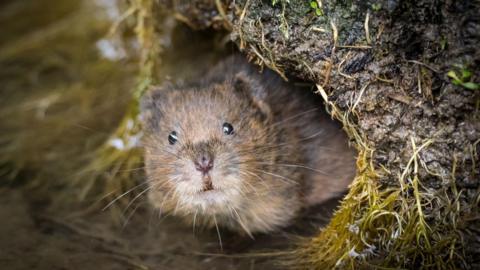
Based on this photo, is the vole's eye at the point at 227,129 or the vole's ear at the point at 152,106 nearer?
the vole's eye at the point at 227,129

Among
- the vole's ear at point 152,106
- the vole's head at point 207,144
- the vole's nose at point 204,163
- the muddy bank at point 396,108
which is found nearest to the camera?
the muddy bank at point 396,108

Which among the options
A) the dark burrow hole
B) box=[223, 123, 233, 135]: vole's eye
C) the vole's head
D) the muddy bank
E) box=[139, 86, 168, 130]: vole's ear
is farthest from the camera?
box=[139, 86, 168, 130]: vole's ear

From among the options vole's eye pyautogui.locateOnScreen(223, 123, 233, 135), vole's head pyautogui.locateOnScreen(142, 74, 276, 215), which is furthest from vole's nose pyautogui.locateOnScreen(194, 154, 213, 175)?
vole's eye pyautogui.locateOnScreen(223, 123, 233, 135)

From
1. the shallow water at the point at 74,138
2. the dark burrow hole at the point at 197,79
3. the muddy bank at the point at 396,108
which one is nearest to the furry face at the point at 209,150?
the dark burrow hole at the point at 197,79

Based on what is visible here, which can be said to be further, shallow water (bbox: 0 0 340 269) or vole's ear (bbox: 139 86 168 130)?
vole's ear (bbox: 139 86 168 130)

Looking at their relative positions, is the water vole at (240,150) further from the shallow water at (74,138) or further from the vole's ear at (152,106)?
the shallow water at (74,138)

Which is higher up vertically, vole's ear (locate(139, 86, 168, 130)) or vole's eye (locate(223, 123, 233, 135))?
vole's ear (locate(139, 86, 168, 130))

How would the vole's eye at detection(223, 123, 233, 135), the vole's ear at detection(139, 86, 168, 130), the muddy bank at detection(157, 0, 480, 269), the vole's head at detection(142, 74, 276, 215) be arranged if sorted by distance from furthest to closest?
the vole's ear at detection(139, 86, 168, 130) → the vole's eye at detection(223, 123, 233, 135) → the vole's head at detection(142, 74, 276, 215) → the muddy bank at detection(157, 0, 480, 269)

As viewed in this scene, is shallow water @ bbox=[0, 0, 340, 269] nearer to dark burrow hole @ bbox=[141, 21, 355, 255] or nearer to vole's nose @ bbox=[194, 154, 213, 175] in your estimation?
dark burrow hole @ bbox=[141, 21, 355, 255]
